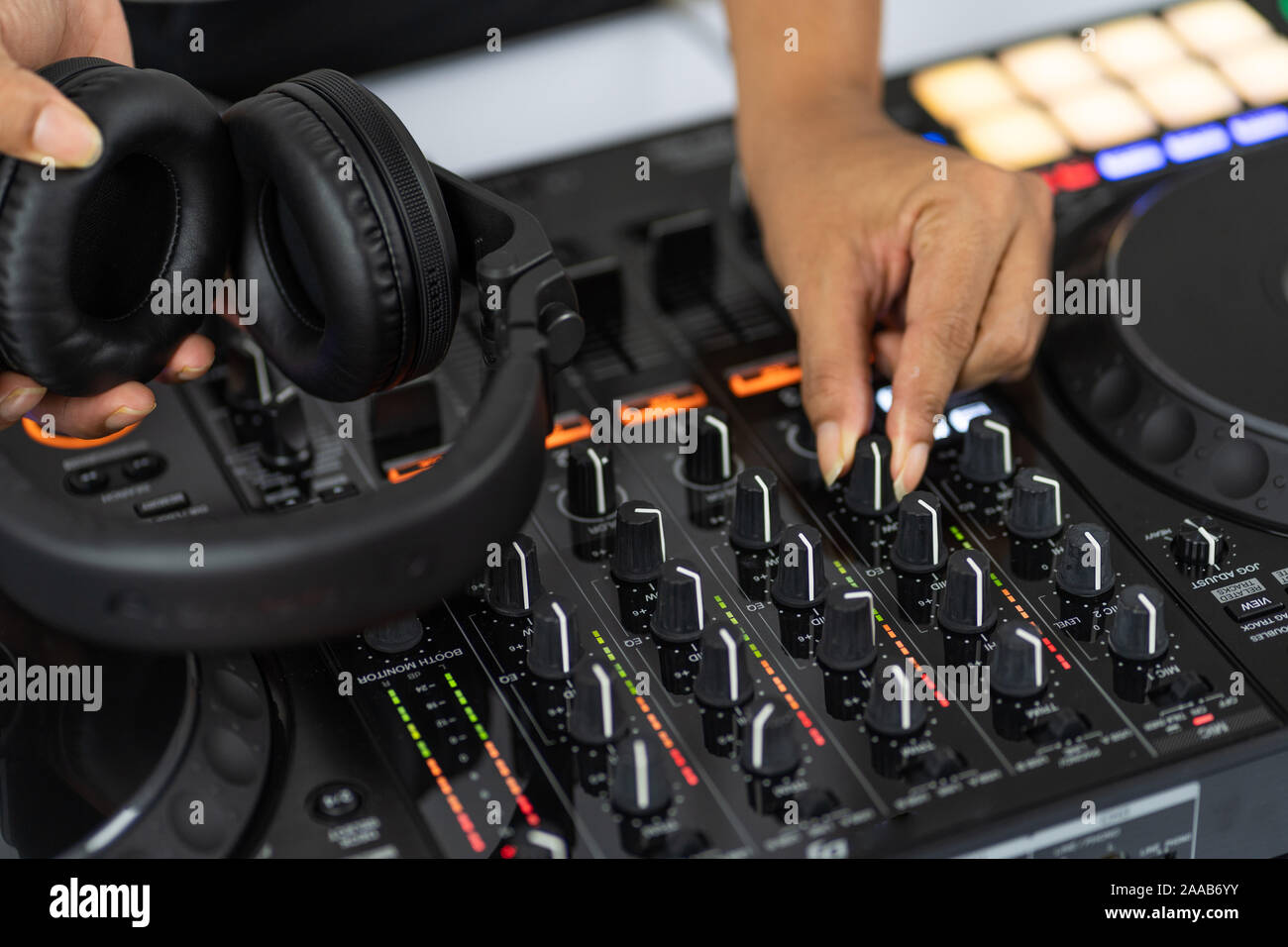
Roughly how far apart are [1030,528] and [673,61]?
0.84 metres

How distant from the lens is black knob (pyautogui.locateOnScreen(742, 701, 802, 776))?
906 millimetres

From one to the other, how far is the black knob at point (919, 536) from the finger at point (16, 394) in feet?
1.89

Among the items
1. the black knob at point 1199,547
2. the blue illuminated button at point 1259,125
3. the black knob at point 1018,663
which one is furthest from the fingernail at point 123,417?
the blue illuminated button at point 1259,125

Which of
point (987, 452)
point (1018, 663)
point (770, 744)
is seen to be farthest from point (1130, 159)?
point (770, 744)

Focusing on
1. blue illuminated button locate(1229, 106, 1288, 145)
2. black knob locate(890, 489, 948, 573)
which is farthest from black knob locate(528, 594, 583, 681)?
A: blue illuminated button locate(1229, 106, 1288, 145)

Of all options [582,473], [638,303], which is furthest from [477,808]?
[638,303]

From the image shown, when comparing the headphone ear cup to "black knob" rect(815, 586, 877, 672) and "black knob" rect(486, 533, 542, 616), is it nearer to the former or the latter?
"black knob" rect(486, 533, 542, 616)

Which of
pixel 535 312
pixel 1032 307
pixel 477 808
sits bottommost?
pixel 477 808

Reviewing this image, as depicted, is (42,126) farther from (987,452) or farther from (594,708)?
(987,452)

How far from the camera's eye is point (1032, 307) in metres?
1.20

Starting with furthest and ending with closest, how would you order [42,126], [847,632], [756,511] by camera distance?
[756,511]
[847,632]
[42,126]

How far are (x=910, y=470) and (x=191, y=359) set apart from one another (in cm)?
52

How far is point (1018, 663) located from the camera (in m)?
0.96

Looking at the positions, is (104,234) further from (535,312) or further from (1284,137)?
(1284,137)
